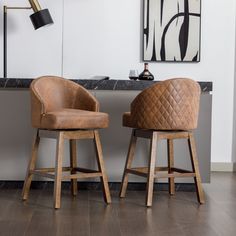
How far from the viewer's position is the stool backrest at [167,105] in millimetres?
3580

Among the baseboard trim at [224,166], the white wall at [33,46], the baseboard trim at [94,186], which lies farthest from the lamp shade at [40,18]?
the baseboard trim at [224,166]

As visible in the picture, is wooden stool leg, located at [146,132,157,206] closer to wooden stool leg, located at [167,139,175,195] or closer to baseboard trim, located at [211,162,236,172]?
wooden stool leg, located at [167,139,175,195]

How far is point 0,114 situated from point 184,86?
55.5 inches

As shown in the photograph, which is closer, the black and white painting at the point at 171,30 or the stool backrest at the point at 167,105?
the stool backrest at the point at 167,105

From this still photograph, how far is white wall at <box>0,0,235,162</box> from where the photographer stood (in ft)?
17.3

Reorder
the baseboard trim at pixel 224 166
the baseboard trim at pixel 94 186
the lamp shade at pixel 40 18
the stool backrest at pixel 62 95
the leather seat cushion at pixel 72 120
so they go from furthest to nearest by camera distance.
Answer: the baseboard trim at pixel 224 166 < the lamp shade at pixel 40 18 < the baseboard trim at pixel 94 186 < the stool backrest at pixel 62 95 < the leather seat cushion at pixel 72 120

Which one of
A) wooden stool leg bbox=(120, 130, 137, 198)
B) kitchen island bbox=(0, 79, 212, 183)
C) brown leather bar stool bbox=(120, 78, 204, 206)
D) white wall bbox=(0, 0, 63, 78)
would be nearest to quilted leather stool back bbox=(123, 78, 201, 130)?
brown leather bar stool bbox=(120, 78, 204, 206)

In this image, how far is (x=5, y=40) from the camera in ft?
16.7

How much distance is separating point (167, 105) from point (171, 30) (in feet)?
6.11

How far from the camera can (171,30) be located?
5281 millimetres

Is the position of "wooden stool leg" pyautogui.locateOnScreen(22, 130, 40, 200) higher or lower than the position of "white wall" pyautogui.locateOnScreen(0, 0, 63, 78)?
lower

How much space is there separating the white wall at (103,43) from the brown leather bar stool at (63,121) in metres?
1.35

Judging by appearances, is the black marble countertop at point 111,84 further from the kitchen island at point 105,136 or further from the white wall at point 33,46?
the white wall at point 33,46

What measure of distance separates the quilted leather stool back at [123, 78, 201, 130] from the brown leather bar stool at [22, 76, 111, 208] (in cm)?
27
